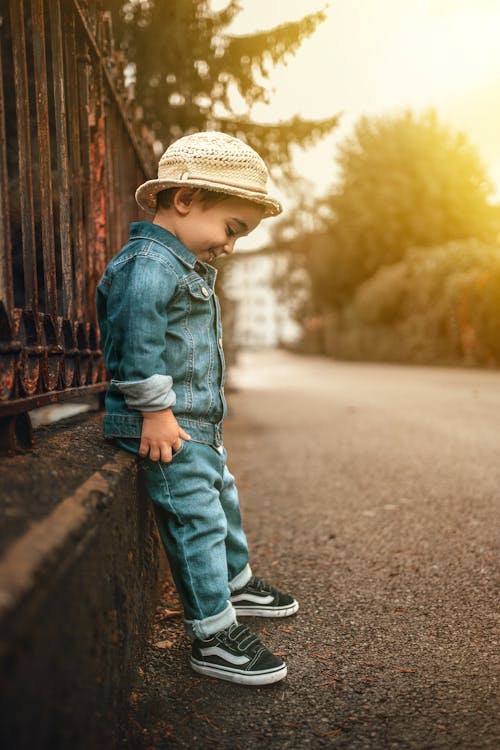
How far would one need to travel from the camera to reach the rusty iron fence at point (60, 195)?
1822 mm

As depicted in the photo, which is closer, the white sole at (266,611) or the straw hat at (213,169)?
the straw hat at (213,169)

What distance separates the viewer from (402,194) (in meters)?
27.8

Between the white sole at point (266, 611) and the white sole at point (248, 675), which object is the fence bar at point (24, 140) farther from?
the white sole at point (266, 611)

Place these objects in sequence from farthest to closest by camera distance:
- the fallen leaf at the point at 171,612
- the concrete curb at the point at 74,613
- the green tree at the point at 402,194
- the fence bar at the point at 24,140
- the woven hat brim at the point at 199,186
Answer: the green tree at the point at 402,194
the fallen leaf at the point at 171,612
the woven hat brim at the point at 199,186
the fence bar at the point at 24,140
the concrete curb at the point at 74,613

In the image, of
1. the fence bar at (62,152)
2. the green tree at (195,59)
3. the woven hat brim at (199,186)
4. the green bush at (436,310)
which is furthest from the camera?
the green bush at (436,310)

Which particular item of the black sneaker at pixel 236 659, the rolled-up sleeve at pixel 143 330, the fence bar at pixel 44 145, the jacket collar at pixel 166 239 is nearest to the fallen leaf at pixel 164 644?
the black sneaker at pixel 236 659

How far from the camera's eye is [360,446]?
6176mm

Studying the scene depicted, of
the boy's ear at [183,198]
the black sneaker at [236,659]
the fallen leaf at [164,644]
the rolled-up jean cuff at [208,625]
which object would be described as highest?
the boy's ear at [183,198]

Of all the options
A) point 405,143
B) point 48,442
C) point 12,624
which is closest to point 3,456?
point 48,442

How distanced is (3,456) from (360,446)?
4767 mm

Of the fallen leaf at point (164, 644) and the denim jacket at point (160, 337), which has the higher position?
the denim jacket at point (160, 337)

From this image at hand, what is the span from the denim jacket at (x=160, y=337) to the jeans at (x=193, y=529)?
0.35ft

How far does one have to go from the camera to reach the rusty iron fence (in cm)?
182

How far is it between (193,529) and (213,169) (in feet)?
3.57
